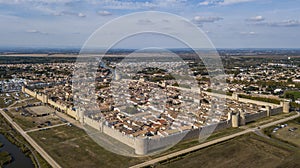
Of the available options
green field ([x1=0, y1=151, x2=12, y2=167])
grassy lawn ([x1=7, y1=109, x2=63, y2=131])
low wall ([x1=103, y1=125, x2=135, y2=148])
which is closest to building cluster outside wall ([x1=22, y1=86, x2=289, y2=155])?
low wall ([x1=103, y1=125, x2=135, y2=148])

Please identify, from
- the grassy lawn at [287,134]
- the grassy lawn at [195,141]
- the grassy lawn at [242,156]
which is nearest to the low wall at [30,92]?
the grassy lawn at [195,141]

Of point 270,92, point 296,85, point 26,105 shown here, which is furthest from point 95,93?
point 296,85

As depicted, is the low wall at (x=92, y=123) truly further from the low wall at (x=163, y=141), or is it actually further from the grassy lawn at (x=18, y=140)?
the low wall at (x=163, y=141)

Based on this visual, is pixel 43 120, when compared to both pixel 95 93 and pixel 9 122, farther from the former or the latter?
pixel 95 93

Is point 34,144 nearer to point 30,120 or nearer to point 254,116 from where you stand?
point 30,120

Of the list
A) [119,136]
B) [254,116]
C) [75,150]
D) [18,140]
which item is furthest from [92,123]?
[254,116]

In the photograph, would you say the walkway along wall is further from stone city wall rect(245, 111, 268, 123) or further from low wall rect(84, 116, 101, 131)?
stone city wall rect(245, 111, 268, 123)

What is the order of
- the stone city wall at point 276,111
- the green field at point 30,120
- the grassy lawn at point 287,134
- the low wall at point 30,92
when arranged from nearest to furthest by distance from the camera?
→ the grassy lawn at point 287,134
the green field at point 30,120
the stone city wall at point 276,111
the low wall at point 30,92
